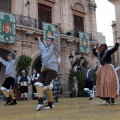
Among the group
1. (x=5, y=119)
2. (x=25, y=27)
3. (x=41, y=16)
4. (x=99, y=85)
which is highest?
(x=41, y=16)

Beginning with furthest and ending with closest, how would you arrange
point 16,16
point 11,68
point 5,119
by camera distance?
point 16,16 < point 11,68 < point 5,119

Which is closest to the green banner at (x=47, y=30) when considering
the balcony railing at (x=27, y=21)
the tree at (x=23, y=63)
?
the balcony railing at (x=27, y=21)

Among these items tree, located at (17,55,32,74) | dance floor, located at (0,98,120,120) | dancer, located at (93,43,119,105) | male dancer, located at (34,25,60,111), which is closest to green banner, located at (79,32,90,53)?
tree, located at (17,55,32,74)

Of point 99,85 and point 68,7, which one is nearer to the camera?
point 99,85

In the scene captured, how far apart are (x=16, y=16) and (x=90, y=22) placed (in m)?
8.41

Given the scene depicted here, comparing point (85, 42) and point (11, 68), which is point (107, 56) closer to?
point (11, 68)

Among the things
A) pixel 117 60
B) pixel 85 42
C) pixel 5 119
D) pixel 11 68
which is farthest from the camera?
pixel 117 60

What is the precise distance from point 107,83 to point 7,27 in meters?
10.9

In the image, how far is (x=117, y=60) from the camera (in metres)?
37.4

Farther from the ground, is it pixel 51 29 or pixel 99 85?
pixel 51 29

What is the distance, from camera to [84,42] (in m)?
20.8

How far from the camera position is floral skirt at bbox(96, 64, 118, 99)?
640cm

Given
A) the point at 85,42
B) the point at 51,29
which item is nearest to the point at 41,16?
the point at 51,29

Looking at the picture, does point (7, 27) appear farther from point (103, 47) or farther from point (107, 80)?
point (107, 80)
